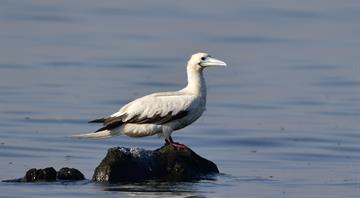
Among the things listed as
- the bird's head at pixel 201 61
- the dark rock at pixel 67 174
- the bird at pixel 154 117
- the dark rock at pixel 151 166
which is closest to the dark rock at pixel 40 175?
the dark rock at pixel 67 174

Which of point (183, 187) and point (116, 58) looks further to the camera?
point (116, 58)

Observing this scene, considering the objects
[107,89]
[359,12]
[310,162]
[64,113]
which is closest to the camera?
[310,162]

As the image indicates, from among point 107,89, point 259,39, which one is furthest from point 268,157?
point 259,39

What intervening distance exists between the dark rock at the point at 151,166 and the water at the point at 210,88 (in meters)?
0.31

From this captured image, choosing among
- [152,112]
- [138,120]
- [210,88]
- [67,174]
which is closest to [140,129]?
[138,120]

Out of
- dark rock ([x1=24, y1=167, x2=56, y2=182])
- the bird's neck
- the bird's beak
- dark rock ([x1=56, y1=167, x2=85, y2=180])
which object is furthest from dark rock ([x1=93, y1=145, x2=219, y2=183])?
the bird's beak

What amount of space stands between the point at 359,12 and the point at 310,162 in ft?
85.9

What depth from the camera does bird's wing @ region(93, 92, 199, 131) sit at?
20438mm

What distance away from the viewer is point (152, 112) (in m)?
20.5

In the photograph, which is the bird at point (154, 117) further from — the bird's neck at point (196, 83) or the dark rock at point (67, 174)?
the dark rock at point (67, 174)

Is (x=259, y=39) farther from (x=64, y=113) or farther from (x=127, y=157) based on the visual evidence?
(x=127, y=157)

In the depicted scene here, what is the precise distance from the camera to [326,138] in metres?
25.7

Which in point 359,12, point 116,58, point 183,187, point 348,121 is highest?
point 359,12

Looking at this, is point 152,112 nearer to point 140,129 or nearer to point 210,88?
point 140,129
